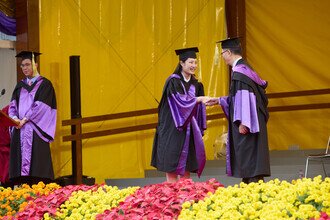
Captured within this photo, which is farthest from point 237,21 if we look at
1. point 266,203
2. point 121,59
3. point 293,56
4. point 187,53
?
point 266,203

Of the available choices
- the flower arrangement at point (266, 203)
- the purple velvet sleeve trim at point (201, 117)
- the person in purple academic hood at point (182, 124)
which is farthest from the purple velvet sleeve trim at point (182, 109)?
the flower arrangement at point (266, 203)

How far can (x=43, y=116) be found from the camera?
9.23 m

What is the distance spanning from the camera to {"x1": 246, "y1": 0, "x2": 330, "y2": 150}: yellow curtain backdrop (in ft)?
38.5

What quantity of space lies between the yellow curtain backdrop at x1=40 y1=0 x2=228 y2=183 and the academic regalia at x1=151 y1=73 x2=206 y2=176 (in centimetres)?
226

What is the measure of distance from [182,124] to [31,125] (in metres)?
1.90

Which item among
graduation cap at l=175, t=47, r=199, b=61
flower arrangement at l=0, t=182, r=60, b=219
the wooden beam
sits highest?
the wooden beam

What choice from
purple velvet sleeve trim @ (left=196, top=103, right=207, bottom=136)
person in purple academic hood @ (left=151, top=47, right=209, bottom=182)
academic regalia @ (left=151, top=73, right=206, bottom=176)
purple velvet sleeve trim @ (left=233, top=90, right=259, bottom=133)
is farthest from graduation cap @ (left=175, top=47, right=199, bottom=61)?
purple velvet sleeve trim @ (left=233, top=90, right=259, bottom=133)

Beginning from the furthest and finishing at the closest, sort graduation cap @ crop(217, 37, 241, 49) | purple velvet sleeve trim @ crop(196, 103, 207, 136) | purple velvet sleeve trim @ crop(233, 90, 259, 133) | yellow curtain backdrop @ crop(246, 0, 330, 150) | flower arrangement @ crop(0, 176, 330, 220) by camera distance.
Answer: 1. yellow curtain backdrop @ crop(246, 0, 330, 150)
2. purple velvet sleeve trim @ crop(196, 103, 207, 136)
3. graduation cap @ crop(217, 37, 241, 49)
4. purple velvet sleeve trim @ crop(233, 90, 259, 133)
5. flower arrangement @ crop(0, 176, 330, 220)

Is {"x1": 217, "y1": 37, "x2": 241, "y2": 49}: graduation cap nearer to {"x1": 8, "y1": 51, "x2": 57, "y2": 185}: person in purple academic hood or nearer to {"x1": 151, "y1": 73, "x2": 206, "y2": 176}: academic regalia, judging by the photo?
{"x1": 151, "y1": 73, "x2": 206, "y2": 176}: academic regalia

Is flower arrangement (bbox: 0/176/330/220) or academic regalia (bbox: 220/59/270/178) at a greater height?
academic regalia (bbox: 220/59/270/178)

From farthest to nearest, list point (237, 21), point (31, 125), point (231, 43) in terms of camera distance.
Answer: point (237, 21) → point (31, 125) → point (231, 43)

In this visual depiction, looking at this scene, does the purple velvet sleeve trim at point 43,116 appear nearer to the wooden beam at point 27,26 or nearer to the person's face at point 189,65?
the wooden beam at point 27,26

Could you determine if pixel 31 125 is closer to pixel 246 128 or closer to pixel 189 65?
pixel 189 65

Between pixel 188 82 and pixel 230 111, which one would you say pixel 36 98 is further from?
pixel 230 111
